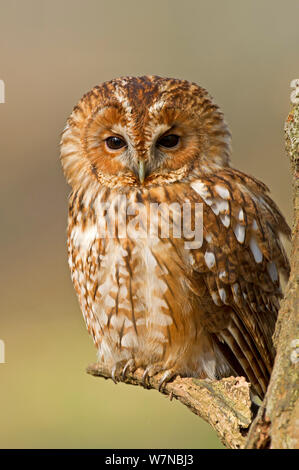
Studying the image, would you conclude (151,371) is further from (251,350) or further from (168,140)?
(168,140)

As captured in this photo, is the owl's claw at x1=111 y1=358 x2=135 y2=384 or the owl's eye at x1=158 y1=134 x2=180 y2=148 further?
the owl's claw at x1=111 y1=358 x2=135 y2=384

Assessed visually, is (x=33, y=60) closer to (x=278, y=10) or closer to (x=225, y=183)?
(x=278, y=10)

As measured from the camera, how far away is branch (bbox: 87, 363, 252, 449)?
6.24 ft

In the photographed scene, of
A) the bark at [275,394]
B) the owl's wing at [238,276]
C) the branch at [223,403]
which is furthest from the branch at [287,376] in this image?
the owl's wing at [238,276]

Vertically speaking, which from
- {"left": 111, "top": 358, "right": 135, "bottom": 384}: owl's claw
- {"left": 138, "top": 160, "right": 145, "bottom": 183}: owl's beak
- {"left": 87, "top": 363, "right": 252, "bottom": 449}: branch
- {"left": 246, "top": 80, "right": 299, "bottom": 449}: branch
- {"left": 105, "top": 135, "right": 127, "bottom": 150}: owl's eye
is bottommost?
{"left": 111, "top": 358, "right": 135, "bottom": 384}: owl's claw

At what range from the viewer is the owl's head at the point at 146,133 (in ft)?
7.84

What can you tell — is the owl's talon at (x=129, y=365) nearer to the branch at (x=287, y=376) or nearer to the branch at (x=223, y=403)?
the branch at (x=223, y=403)

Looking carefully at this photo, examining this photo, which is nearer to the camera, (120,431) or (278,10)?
(120,431)

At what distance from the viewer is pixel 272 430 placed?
153cm

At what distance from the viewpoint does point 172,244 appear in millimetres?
2373

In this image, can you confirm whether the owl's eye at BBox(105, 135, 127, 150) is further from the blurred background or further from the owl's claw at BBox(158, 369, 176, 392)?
the blurred background

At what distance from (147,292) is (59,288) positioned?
5.52 metres

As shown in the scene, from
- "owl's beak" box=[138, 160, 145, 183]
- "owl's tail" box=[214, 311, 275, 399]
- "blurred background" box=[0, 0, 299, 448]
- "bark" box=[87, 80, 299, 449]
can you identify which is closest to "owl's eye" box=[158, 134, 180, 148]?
"owl's beak" box=[138, 160, 145, 183]

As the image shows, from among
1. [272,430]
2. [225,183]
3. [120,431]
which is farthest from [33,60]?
[272,430]
